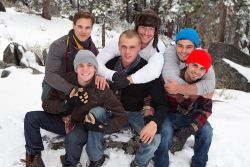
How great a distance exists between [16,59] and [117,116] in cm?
855

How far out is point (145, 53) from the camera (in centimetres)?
536

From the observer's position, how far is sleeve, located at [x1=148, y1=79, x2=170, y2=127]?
492 cm

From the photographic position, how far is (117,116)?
4762 mm

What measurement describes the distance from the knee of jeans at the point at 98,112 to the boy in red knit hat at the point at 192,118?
0.86 m

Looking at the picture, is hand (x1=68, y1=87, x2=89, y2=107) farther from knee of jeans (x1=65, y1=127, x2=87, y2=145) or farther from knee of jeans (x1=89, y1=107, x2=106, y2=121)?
knee of jeans (x1=65, y1=127, x2=87, y2=145)

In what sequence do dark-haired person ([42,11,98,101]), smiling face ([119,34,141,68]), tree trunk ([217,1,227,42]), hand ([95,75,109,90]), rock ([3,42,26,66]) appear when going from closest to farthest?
hand ([95,75,109,90]), smiling face ([119,34,141,68]), dark-haired person ([42,11,98,101]), rock ([3,42,26,66]), tree trunk ([217,1,227,42])

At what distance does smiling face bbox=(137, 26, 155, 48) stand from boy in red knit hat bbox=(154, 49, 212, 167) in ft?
2.10

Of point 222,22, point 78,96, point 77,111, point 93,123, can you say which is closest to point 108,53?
point 78,96

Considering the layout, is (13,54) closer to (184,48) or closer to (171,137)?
(184,48)

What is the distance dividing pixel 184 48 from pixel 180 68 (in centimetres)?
32

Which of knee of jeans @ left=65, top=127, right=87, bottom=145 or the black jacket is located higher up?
the black jacket

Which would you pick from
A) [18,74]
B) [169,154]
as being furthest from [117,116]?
[18,74]

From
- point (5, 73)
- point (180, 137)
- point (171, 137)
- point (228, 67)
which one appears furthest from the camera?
point (228, 67)

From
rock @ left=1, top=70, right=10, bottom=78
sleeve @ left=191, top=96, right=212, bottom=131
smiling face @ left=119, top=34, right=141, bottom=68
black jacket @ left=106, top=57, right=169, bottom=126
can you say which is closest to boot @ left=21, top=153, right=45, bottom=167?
black jacket @ left=106, top=57, right=169, bottom=126
